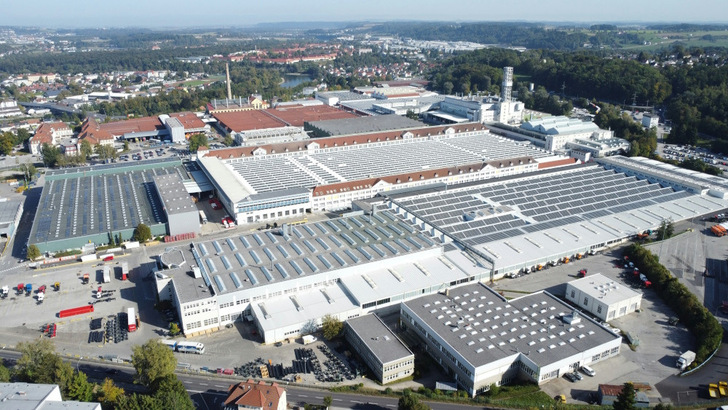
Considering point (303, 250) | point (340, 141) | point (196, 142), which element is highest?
point (340, 141)

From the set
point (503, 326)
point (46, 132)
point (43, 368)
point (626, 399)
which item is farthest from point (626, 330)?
point (46, 132)

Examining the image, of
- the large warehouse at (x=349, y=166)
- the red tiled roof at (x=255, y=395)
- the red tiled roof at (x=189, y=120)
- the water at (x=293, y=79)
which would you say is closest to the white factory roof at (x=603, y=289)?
the red tiled roof at (x=255, y=395)

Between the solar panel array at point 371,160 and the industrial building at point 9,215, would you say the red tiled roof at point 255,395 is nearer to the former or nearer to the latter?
the solar panel array at point 371,160

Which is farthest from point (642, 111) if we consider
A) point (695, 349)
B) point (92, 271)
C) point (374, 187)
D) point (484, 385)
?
point (92, 271)

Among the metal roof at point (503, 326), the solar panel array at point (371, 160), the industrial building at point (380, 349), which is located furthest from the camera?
the solar panel array at point (371, 160)

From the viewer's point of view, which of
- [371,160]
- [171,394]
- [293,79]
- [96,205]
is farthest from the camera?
[293,79]

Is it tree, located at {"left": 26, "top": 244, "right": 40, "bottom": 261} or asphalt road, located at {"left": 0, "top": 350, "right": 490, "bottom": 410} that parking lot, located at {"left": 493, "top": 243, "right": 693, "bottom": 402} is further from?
tree, located at {"left": 26, "top": 244, "right": 40, "bottom": 261}

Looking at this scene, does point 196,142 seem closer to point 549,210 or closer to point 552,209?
point 549,210
